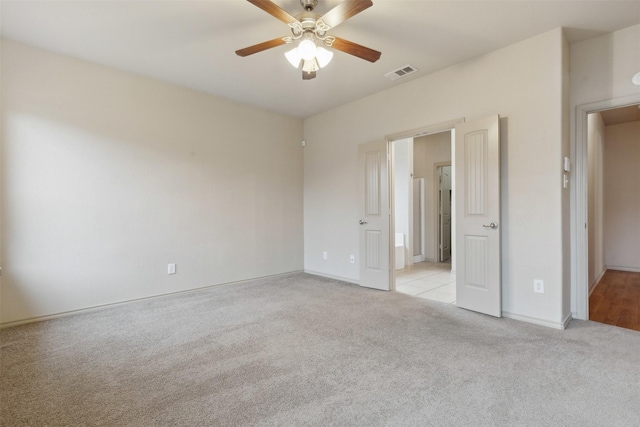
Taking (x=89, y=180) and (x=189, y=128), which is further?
(x=189, y=128)

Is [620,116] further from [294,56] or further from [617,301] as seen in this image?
[294,56]

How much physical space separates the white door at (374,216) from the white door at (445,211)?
9.77 feet

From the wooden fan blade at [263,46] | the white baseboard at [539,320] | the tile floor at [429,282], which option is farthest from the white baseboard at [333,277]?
→ the wooden fan blade at [263,46]

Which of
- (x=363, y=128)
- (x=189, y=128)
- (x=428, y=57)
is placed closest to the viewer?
(x=428, y=57)

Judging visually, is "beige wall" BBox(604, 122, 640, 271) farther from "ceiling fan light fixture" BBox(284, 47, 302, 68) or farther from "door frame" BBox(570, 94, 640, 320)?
"ceiling fan light fixture" BBox(284, 47, 302, 68)

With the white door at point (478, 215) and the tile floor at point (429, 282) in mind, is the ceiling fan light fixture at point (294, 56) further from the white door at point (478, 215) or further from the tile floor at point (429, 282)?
the tile floor at point (429, 282)

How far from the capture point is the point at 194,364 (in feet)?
7.27

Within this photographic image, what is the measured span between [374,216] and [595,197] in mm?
3425

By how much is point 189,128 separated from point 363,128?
8.01 feet

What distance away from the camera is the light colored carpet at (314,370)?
165 cm

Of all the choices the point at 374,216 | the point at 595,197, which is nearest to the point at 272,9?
the point at 374,216

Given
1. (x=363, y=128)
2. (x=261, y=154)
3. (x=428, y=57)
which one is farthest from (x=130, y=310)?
(x=428, y=57)

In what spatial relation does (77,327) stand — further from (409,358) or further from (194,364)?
(409,358)

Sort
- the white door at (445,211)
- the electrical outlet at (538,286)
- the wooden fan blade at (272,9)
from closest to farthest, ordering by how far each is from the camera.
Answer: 1. the wooden fan blade at (272,9)
2. the electrical outlet at (538,286)
3. the white door at (445,211)
